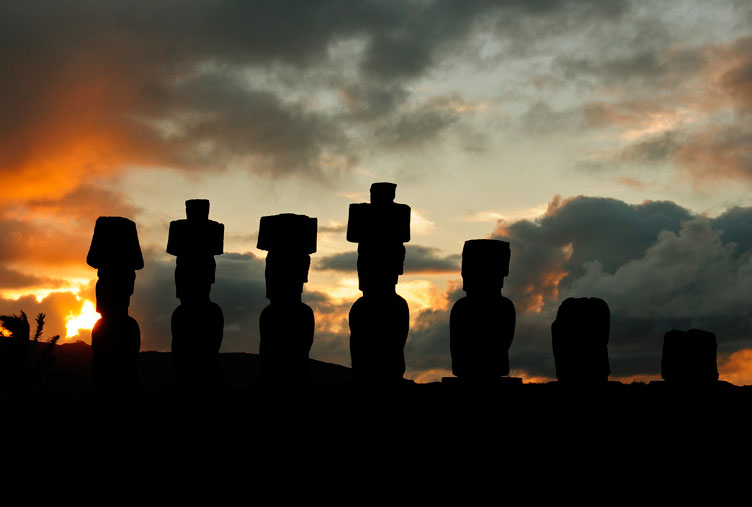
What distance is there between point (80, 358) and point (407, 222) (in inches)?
2130

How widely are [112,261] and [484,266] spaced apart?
20.8 feet

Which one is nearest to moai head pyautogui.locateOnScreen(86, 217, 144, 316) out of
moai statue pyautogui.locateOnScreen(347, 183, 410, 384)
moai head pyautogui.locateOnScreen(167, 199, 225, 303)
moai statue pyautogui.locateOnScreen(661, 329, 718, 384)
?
moai head pyautogui.locateOnScreen(167, 199, 225, 303)

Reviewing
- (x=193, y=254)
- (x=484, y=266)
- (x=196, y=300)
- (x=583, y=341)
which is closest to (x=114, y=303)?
(x=196, y=300)

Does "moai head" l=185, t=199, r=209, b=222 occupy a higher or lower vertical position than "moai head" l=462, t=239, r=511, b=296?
higher

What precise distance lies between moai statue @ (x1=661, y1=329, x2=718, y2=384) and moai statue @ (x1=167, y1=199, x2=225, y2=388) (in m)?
6.87

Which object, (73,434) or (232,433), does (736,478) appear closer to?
(232,433)

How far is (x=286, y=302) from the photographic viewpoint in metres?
14.0

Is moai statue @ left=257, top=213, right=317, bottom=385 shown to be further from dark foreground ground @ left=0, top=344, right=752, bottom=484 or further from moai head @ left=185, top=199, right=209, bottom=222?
moai head @ left=185, top=199, right=209, bottom=222

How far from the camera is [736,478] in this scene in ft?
35.4

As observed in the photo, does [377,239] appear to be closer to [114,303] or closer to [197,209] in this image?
[197,209]

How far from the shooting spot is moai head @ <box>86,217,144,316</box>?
51.0 ft

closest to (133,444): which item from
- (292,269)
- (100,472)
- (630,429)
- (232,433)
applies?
(100,472)

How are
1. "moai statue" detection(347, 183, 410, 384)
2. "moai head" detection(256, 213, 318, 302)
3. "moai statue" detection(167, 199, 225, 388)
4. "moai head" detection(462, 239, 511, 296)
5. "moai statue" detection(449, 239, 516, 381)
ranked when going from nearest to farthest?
"moai statue" detection(449, 239, 516, 381)
"moai head" detection(462, 239, 511, 296)
"moai statue" detection(347, 183, 410, 384)
"moai head" detection(256, 213, 318, 302)
"moai statue" detection(167, 199, 225, 388)

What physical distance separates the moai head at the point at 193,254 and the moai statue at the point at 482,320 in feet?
14.1
